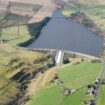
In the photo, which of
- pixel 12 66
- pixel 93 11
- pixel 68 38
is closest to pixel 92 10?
pixel 93 11

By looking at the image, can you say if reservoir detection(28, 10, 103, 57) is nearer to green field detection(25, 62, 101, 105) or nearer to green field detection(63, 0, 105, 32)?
green field detection(63, 0, 105, 32)

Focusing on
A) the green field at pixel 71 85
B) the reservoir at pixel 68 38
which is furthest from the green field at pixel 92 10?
the green field at pixel 71 85

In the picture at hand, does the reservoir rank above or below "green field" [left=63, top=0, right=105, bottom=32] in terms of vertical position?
below

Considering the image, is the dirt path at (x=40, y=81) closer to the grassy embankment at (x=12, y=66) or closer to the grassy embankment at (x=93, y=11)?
the grassy embankment at (x=12, y=66)

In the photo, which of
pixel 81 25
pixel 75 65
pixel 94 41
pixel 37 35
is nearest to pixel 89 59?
pixel 75 65

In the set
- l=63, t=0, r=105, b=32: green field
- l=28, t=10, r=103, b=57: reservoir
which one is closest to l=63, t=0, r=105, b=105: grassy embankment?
l=63, t=0, r=105, b=32: green field

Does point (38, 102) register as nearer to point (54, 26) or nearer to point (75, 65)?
point (75, 65)
